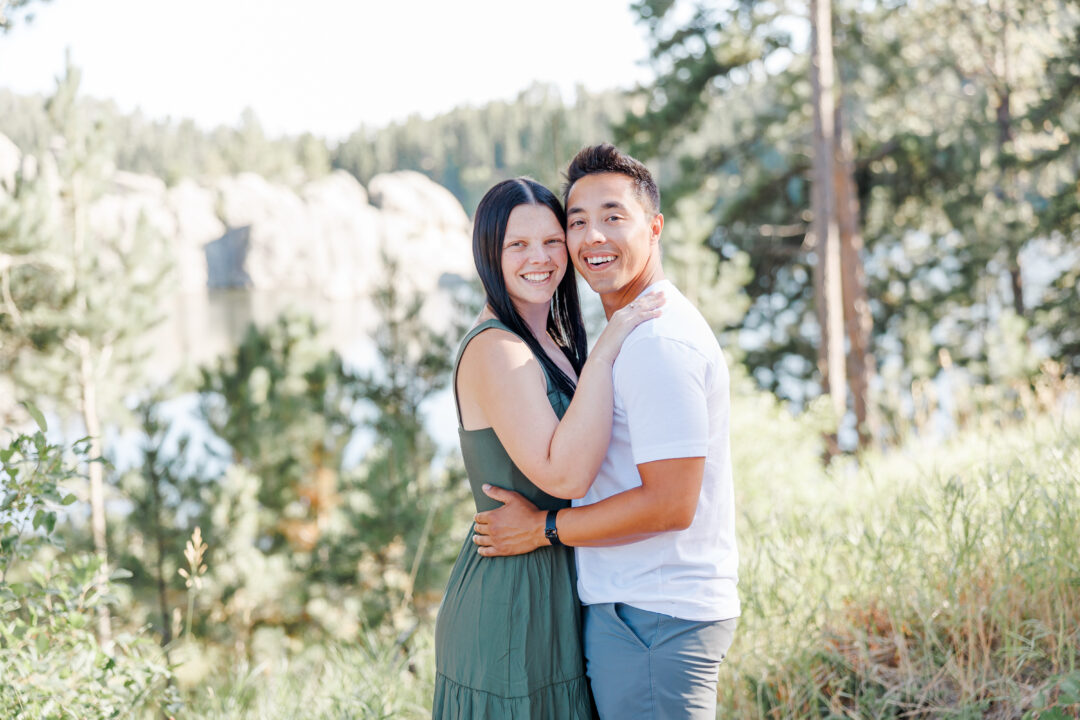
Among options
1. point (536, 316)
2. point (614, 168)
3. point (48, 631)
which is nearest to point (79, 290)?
point (48, 631)

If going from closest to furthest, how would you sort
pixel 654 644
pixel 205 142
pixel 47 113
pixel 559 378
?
pixel 654 644, pixel 559 378, pixel 47 113, pixel 205 142

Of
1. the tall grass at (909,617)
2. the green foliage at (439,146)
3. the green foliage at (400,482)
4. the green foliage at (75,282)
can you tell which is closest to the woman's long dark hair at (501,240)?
the tall grass at (909,617)

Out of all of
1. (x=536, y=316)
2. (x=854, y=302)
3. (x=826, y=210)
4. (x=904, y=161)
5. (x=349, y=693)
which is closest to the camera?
(x=536, y=316)

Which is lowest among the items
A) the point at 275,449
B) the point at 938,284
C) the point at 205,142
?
the point at 275,449

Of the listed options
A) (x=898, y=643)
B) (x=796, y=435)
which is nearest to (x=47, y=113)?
(x=796, y=435)

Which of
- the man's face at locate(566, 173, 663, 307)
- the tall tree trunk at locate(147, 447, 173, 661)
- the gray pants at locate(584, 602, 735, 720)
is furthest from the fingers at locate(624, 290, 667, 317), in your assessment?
the tall tree trunk at locate(147, 447, 173, 661)

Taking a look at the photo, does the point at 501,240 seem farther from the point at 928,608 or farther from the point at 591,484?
the point at 928,608

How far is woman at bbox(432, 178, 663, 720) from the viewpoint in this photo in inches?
67.9

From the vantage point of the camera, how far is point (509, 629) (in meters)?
1.83

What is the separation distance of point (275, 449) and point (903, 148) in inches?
456

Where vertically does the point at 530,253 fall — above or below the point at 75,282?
below

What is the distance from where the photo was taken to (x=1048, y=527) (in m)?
2.53

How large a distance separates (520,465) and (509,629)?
1.28 feet

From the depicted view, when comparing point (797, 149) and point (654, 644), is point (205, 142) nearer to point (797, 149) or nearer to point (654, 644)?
point (797, 149)
